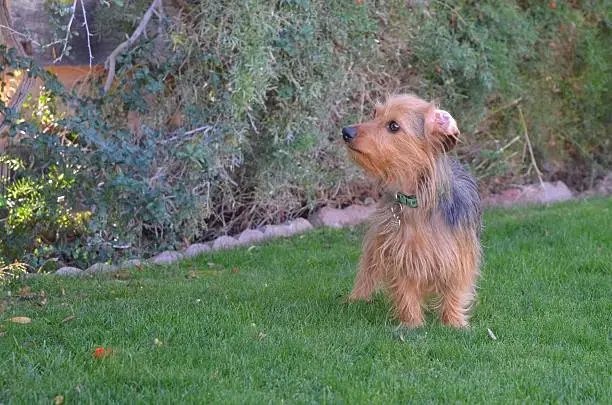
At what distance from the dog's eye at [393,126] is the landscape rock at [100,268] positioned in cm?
318

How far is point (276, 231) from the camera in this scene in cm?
937

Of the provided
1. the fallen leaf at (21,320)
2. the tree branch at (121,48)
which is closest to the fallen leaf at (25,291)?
the fallen leaf at (21,320)

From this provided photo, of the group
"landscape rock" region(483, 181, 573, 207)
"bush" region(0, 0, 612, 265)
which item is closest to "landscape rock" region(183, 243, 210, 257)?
"bush" region(0, 0, 612, 265)

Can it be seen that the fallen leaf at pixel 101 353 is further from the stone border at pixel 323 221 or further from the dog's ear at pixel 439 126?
the stone border at pixel 323 221

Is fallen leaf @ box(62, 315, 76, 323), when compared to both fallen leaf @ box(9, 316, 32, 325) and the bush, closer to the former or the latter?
fallen leaf @ box(9, 316, 32, 325)

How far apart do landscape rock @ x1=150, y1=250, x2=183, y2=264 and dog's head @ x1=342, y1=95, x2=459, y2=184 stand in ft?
10.5

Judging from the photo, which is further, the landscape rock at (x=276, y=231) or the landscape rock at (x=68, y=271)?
the landscape rock at (x=276, y=231)

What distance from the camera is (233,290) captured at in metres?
6.57

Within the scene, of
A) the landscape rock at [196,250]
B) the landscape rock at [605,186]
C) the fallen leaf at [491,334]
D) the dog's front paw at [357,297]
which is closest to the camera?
the fallen leaf at [491,334]

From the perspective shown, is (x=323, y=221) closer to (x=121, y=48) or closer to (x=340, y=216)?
(x=340, y=216)

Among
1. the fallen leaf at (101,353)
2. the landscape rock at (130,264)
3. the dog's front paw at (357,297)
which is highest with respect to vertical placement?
the fallen leaf at (101,353)

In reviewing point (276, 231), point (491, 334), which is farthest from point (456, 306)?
point (276, 231)

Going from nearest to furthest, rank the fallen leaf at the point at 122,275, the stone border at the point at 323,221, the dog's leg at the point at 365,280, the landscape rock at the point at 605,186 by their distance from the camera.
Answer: the dog's leg at the point at 365,280, the fallen leaf at the point at 122,275, the stone border at the point at 323,221, the landscape rock at the point at 605,186

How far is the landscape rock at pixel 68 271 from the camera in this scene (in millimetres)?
7371
